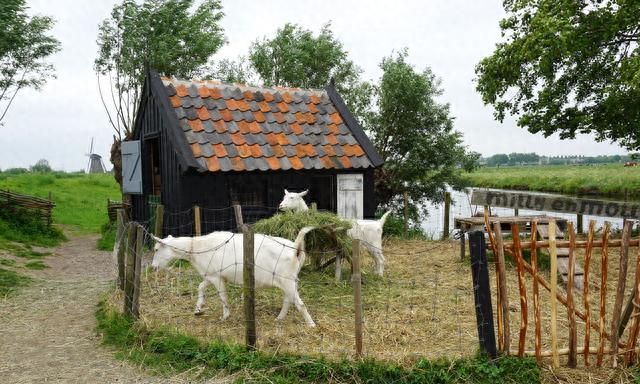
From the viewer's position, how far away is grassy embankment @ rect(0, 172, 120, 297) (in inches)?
488

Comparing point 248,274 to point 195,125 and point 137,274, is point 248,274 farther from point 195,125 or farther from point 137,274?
point 195,125

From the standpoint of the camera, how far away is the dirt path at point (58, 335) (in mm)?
5887

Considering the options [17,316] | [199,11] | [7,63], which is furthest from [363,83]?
[17,316]

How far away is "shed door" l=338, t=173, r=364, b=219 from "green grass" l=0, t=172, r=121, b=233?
11355 mm

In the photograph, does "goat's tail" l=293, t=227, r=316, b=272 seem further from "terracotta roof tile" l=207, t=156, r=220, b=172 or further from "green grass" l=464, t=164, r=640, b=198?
"green grass" l=464, t=164, r=640, b=198

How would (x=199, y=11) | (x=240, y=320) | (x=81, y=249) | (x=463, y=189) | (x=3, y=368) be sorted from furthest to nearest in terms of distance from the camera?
(x=199, y=11) → (x=463, y=189) → (x=81, y=249) → (x=240, y=320) → (x=3, y=368)

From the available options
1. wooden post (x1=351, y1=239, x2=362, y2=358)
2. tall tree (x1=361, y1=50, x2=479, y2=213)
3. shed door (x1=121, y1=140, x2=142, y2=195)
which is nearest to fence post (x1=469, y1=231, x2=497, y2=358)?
wooden post (x1=351, y1=239, x2=362, y2=358)

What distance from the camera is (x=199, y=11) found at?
2297 centimetres

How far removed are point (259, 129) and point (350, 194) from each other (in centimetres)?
273

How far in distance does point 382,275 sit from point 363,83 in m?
11.3

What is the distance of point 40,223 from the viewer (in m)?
17.3

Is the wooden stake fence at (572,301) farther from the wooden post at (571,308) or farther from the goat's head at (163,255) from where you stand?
the goat's head at (163,255)

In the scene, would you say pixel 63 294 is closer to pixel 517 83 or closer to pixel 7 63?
pixel 517 83

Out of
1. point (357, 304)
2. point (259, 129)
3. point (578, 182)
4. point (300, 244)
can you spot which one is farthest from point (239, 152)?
point (578, 182)
